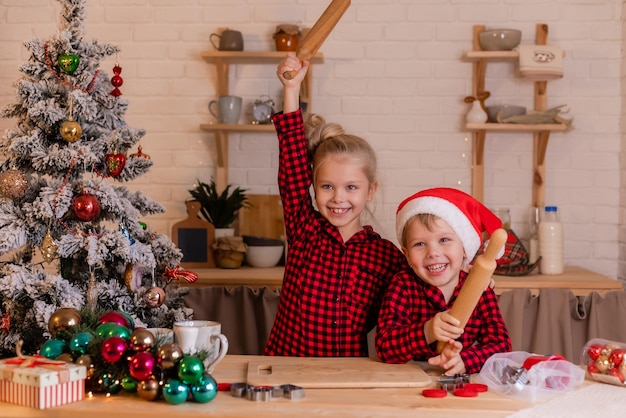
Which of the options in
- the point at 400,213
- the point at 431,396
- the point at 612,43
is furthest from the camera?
the point at 612,43

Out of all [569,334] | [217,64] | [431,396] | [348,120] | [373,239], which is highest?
[217,64]

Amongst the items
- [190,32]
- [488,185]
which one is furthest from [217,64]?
[488,185]

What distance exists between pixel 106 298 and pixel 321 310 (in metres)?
0.61

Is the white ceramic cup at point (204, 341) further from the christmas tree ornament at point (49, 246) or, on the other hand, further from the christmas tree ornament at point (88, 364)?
the christmas tree ornament at point (49, 246)

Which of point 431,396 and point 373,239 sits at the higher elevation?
point 373,239

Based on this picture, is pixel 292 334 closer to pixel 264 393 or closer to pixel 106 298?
pixel 106 298

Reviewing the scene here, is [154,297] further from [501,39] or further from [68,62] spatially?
[501,39]

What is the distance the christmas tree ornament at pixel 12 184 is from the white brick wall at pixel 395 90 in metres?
1.92

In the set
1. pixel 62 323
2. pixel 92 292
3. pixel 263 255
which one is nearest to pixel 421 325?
pixel 62 323

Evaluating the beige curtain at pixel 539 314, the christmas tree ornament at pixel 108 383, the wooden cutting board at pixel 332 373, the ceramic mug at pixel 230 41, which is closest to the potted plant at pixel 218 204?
the beige curtain at pixel 539 314

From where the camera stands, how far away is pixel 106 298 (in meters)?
2.18

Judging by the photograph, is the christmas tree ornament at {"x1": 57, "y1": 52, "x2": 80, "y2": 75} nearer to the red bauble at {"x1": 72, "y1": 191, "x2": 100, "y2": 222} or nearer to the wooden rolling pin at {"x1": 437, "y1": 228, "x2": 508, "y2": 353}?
the red bauble at {"x1": 72, "y1": 191, "x2": 100, "y2": 222}

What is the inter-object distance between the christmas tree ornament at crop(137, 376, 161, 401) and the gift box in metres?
0.11

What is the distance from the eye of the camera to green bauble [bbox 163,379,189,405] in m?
1.35
